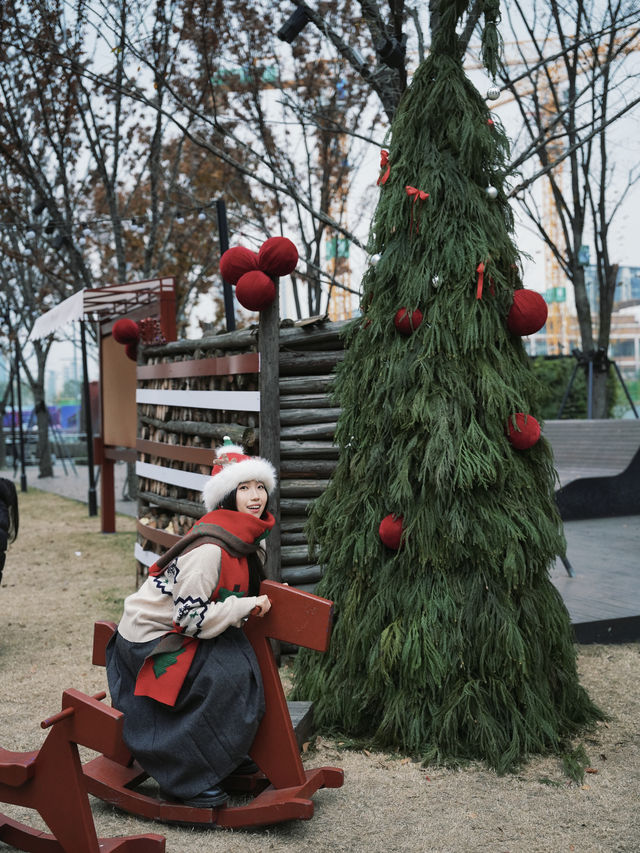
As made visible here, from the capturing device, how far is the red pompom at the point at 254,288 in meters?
5.74

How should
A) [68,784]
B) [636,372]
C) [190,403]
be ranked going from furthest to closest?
[636,372]
[190,403]
[68,784]

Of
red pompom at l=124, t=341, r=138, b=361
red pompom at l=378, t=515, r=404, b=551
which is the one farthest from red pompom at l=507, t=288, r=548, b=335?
red pompom at l=124, t=341, r=138, b=361

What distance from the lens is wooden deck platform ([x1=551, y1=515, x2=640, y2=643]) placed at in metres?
6.29

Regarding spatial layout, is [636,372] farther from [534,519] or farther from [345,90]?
[534,519]

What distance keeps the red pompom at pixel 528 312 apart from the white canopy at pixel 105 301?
524 centimetres

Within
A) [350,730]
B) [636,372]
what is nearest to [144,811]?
[350,730]

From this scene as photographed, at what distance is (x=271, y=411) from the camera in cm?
612

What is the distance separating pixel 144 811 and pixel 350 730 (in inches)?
49.2

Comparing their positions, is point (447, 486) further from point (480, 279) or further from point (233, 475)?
point (233, 475)

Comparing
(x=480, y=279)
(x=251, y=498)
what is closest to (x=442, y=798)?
(x=251, y=498)

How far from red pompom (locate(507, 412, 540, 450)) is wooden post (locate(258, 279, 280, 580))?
205cm

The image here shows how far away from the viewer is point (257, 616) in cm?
366

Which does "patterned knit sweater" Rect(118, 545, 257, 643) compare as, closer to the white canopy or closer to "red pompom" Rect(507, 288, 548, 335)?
"red pompom" Rect(507, 288, 548, 335)

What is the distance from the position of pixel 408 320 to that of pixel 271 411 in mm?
1849
